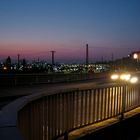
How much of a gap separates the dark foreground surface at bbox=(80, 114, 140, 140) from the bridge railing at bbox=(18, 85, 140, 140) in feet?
1.46

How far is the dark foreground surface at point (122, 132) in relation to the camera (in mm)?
8100

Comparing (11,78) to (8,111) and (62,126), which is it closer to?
(62,126)

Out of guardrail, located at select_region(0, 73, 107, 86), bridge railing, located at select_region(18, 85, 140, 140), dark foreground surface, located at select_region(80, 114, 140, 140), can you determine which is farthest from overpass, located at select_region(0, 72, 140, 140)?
guardrail, located at select_region(0, 73, 107, 86)

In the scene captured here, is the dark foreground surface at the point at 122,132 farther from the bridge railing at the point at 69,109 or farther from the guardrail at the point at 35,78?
the guardrail at the point at 35,78

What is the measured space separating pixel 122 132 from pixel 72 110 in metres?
1.96

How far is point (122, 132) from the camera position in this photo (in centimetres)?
928

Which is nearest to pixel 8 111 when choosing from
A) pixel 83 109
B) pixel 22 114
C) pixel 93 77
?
pixel 22 114

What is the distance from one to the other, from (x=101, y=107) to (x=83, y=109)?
871 millimetres

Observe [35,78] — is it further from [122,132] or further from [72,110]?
[72,110]

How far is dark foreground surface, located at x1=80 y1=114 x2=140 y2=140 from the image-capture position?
8.10m

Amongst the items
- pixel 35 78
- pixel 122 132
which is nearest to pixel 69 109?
pixel 122 132

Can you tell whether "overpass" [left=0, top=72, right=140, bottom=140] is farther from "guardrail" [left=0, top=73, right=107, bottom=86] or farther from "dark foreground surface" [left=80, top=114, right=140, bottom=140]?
"guardrail" [left=0, top=73, right=107, bottom=86]

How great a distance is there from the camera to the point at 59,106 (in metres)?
7.52

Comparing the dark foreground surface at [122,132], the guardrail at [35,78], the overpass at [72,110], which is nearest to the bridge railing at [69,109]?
the overpass at [72,110]
